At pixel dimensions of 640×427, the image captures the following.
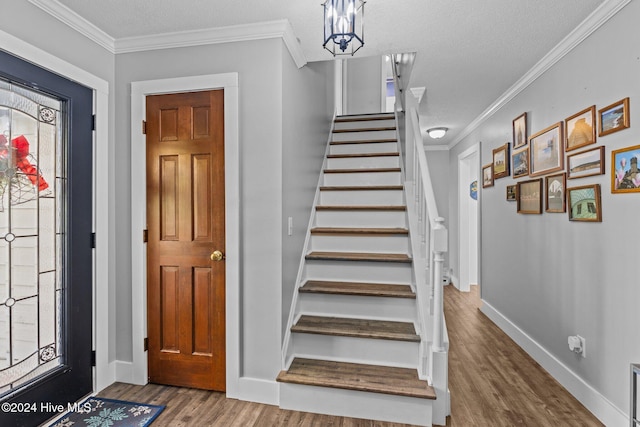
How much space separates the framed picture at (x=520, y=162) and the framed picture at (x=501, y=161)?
0.36 ft

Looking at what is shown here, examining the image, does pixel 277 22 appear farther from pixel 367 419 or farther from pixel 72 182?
pixel 367 419

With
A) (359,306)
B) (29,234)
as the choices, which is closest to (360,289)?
(359,306)

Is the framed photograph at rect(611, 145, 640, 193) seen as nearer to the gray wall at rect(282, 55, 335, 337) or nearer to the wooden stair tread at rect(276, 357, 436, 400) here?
the wooden stair tread at rect(276, 357, 436, 400)

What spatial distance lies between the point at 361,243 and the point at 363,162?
108cm

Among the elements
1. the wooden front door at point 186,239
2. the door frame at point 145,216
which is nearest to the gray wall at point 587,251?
the door frame at point 145,216

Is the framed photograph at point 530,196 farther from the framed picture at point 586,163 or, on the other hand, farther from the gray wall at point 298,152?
the gray wall at point 298,152

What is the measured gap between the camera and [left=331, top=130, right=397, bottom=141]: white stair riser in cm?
396

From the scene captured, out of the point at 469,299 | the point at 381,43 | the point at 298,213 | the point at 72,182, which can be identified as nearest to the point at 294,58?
the point at 381,43

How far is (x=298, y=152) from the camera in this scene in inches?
102

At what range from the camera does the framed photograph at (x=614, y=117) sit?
5.88ft

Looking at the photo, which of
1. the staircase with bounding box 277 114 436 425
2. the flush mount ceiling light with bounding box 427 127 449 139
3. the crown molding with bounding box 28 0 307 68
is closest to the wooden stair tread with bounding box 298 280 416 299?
the staircase with bounding box 277 114 436 425

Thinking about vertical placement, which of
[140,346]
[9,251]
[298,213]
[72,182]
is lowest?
[140,346]

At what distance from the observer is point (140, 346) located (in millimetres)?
2340

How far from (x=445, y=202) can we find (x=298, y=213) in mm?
3889
